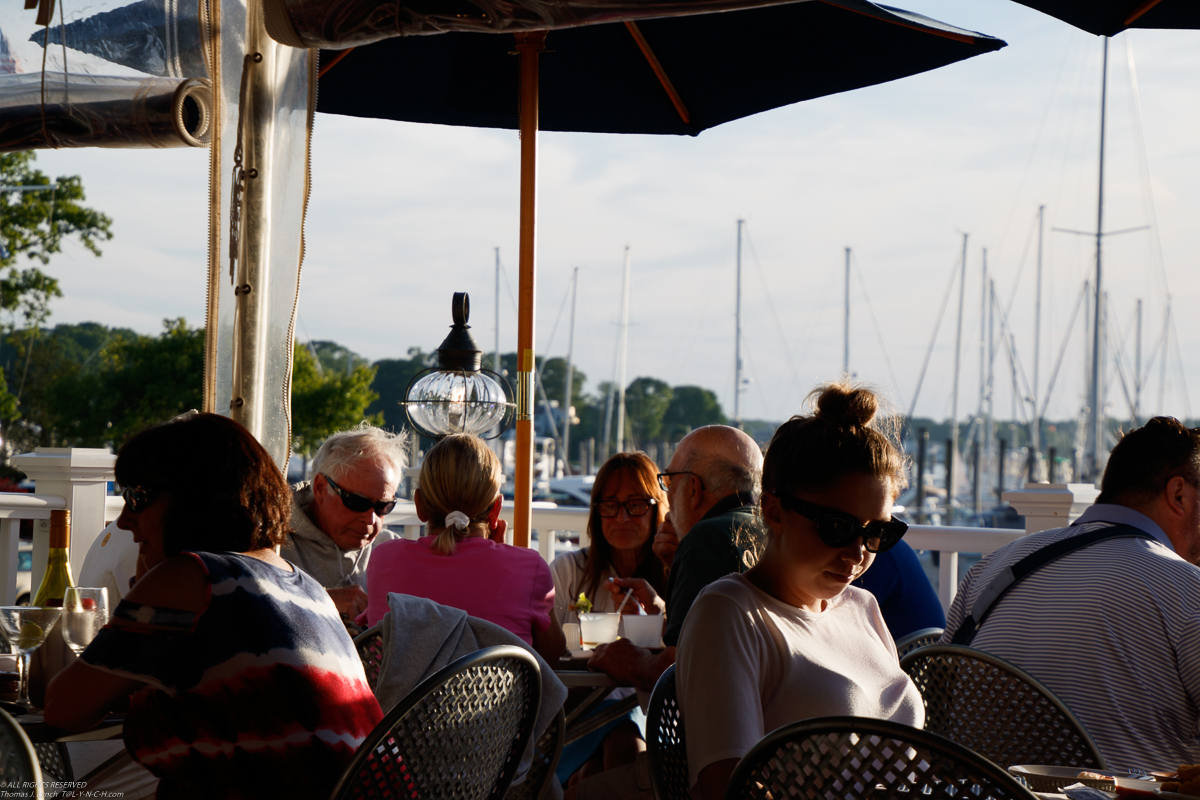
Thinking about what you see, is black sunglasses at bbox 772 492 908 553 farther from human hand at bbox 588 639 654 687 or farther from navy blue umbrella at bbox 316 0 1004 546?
navy blue umbrella at bbox 316 0 1004 546

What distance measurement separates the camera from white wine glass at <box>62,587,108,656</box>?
239 centimetres

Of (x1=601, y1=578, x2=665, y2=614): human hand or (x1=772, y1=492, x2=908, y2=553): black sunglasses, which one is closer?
(x1=772, y1=492, x2=908, y2=553): black sunglasses

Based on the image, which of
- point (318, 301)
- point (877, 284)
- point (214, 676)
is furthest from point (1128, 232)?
point (214, 676)

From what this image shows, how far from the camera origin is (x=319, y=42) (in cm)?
307

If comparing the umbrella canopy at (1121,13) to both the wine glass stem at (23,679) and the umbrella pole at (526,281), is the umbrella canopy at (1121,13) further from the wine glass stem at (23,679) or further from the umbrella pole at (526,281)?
the wine glass stem at (23,679)

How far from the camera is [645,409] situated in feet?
259

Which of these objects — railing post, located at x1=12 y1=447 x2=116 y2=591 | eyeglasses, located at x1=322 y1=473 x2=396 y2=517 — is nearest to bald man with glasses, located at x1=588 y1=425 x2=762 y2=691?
eyeglasses, located at x1=322 y1=473 x2=396 y2=517

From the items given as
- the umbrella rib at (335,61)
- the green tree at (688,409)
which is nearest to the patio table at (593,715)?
the umbrella rib at (335,61)

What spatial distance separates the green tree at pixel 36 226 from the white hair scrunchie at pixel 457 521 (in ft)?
76.0

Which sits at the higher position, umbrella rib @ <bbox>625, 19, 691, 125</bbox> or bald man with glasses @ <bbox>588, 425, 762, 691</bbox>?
umbrella rib @ <bbox>625, 19, 691, 125</bbox>

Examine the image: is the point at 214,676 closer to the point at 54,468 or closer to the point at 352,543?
the point at 352,543

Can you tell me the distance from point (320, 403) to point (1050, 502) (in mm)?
39350

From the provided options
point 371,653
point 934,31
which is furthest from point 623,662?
point 934,31

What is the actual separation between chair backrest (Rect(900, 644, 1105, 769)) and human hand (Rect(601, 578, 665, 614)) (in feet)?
4.47
